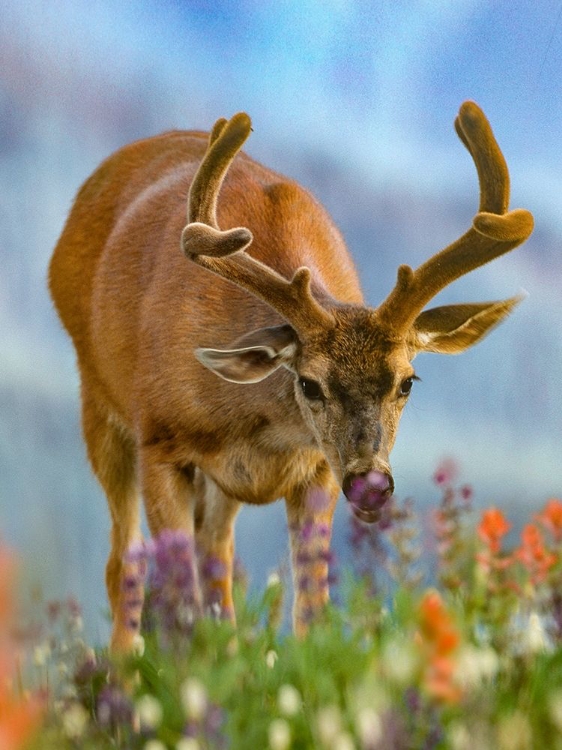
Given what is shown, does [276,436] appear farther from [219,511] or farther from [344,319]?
[219,511]

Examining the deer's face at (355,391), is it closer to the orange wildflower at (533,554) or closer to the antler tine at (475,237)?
the antler tine at (475,237)

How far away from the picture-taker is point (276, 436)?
13.2ft

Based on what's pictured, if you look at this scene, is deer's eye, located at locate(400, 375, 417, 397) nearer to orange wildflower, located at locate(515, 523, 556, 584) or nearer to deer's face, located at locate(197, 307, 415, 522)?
deer's face, located at locate(197, 307, 415, 522)

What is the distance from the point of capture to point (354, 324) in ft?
12.0

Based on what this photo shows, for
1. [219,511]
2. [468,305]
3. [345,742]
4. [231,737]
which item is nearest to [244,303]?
[468,305]

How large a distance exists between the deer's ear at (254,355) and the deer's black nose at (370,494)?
544 mm

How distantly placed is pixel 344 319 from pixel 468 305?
0.44m

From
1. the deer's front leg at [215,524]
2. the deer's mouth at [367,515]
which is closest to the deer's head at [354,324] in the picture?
the deer's mouth at [367,515]

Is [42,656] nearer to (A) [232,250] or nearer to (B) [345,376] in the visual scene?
(B) [345,376]

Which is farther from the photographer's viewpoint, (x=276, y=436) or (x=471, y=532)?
(x=276, y=436)

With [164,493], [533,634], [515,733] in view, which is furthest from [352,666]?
[164,493]

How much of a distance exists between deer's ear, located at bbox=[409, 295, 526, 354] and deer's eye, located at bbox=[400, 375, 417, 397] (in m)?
0.14

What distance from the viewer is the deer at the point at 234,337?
3.61 m

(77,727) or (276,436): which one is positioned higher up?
(276,436)
